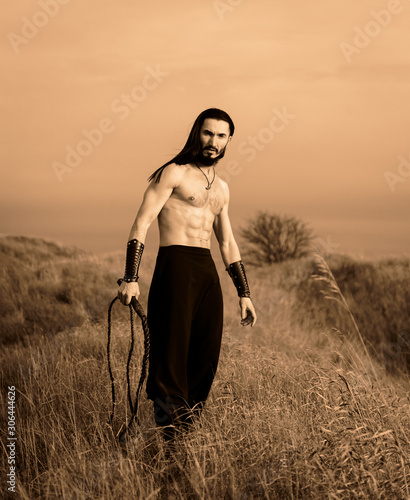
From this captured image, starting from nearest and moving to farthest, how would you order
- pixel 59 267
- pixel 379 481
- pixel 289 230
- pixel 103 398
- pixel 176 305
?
pixel 379 481 < pixel 176 305 < pixel 103 398 < pixel 59 267 < pixel 289 230

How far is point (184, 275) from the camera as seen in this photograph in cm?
436

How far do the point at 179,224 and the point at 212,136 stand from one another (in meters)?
0.70

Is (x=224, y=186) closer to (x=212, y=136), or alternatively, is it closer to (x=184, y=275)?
(x=212, y=136)

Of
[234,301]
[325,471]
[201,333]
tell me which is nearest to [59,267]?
[234,301]

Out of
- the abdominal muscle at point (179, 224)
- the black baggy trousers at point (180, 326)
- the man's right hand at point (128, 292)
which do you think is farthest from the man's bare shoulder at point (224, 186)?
the man's right hand at point (128, 292)

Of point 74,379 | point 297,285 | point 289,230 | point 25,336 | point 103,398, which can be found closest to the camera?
point 103,398

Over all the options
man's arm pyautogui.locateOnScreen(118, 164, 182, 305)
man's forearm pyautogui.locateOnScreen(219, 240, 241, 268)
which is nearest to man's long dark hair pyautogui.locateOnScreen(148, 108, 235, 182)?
man's arm pyautogui.locateOnScreen(118, 164, 182, 305)

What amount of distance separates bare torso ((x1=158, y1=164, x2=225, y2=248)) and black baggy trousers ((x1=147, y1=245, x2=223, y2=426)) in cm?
8

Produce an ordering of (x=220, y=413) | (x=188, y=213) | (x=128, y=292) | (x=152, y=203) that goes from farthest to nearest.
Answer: (x=220, y=413) → (x=188, y=213) → (x=152, y=203) → (x=128, y=292)

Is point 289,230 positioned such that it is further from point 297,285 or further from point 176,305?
point 176,305

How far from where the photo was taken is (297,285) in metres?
17.8

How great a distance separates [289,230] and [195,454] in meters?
22.3

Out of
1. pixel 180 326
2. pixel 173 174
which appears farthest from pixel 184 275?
pixel 173 174

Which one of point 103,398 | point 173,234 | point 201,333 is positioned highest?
point 173,234
